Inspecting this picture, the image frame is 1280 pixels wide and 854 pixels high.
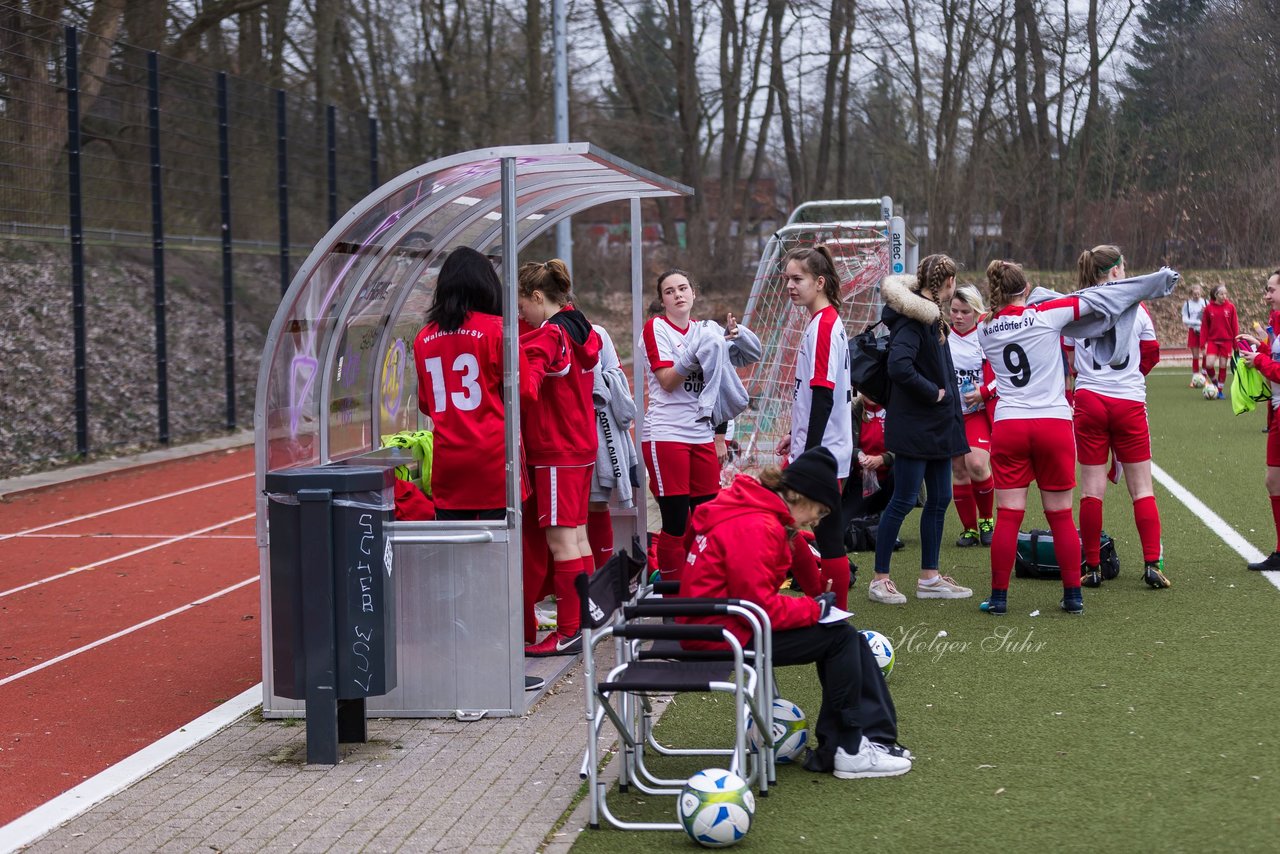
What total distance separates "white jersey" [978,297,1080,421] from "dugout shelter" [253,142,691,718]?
6.86ft

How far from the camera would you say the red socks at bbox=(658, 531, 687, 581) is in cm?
766

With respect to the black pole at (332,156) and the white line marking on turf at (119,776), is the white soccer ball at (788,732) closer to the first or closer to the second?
the white line marking on turf at (119,776)

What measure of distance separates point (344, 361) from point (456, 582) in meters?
1.53

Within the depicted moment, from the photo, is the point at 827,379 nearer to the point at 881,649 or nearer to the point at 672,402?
the point at 672,402

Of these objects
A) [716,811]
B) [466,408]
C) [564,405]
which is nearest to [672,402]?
[564,405]

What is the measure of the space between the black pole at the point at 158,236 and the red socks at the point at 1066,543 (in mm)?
12541

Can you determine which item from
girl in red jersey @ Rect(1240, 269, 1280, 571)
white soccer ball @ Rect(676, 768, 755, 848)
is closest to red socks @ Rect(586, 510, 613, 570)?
white soccer ball @ Rect(676, 768, 755, 848)

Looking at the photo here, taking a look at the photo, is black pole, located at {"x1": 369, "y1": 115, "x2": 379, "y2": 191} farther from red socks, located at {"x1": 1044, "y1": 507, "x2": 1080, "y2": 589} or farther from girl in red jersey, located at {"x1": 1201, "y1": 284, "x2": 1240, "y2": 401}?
red socks, located at {"x1": 1044, "y1": 507, "x2": 1080, "y2": 589}

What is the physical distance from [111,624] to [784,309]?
670cm

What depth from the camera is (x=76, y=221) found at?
1520 cm

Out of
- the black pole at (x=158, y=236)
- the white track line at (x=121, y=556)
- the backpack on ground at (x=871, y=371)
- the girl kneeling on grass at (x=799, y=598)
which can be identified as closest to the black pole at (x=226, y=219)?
the black pole at (x=158, y=236)

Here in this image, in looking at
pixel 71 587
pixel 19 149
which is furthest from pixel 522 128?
pixel 71 587

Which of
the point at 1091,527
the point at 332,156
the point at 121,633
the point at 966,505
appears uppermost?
the point at 332,156

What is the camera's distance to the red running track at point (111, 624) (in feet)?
19.3
